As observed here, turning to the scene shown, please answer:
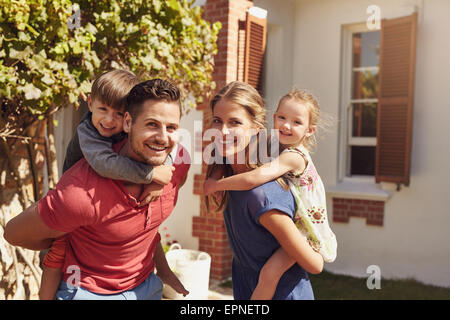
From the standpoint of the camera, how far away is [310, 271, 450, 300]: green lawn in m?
5.02

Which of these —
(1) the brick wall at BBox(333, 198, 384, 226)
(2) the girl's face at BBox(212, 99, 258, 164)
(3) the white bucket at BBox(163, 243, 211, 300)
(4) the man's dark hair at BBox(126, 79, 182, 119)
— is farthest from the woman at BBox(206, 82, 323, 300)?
(1) the brick wall at BBox(333, 198, 384, 226)

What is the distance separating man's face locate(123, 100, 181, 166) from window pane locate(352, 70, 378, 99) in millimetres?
5097

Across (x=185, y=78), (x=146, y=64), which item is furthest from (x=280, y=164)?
(x=185, y=78)

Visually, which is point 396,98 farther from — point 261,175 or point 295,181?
point 261,175

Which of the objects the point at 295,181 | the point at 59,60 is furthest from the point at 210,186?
the point at 59,60

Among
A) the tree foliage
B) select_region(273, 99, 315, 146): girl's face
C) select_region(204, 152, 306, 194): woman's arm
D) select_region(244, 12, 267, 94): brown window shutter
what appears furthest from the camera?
select_region(244, 12, 267, 94): brown window shutter

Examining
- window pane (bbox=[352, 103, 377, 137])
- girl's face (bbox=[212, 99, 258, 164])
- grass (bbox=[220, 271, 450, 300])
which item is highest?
window pane (bbox=[352, 103, 377, 137])

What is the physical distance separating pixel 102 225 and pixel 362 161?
525 cm

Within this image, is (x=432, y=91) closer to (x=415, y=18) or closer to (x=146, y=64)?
(x=415, y=18)

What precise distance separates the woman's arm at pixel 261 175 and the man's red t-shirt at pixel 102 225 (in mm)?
188

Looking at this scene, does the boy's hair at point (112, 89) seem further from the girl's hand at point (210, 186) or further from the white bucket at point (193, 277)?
the white bucket at point (193, 277)

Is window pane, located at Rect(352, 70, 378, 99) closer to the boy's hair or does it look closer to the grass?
the grass

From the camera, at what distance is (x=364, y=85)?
6195 millimetres

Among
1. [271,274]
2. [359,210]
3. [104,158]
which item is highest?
[104,158]
